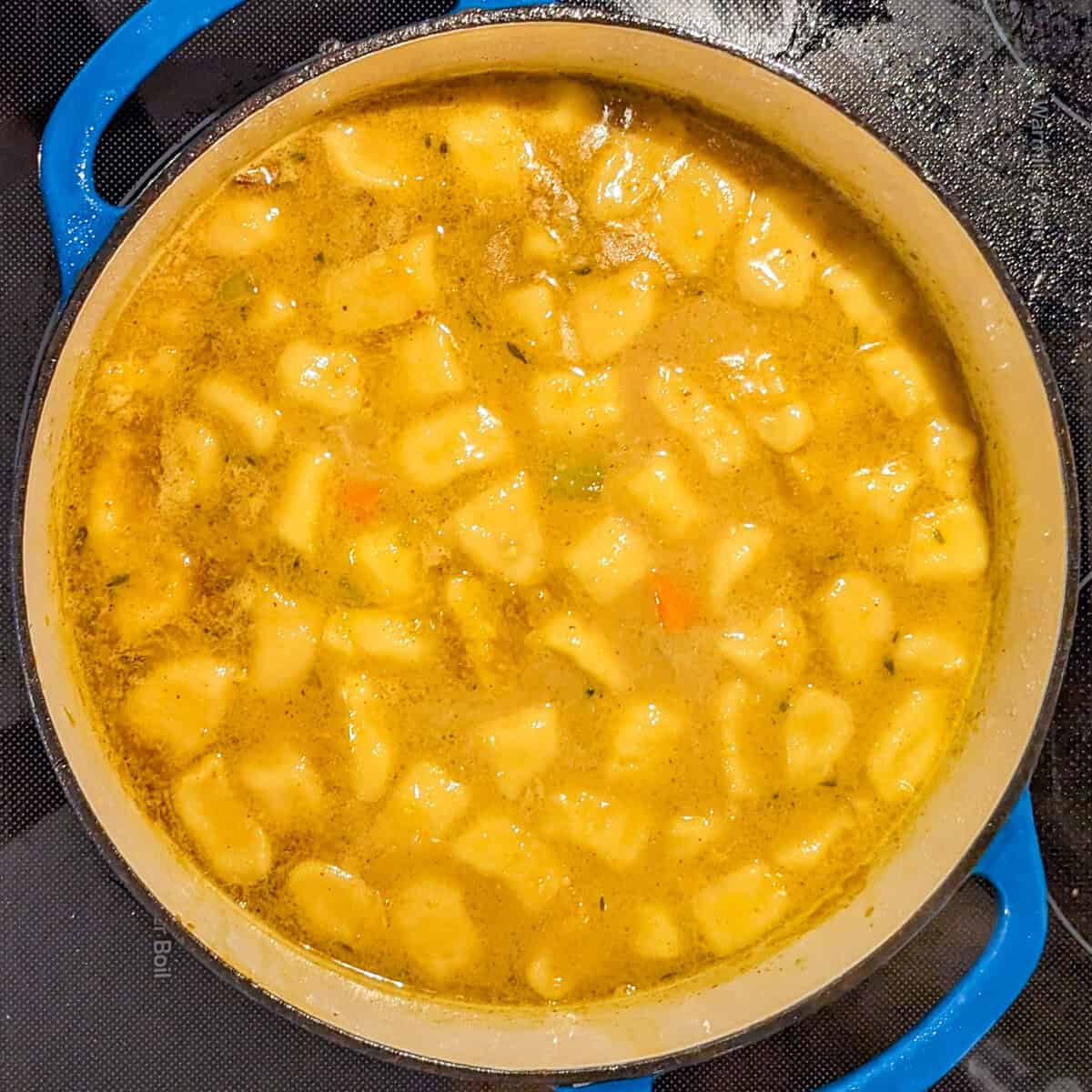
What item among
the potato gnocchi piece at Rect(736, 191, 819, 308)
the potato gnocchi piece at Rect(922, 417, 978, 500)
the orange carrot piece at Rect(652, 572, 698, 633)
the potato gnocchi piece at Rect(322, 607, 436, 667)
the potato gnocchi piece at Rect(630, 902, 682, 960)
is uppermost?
the potato gnocchi piece at Rect(736, 191, 819, 308)

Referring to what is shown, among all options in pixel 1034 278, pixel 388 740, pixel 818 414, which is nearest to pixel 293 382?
pixel 388 740

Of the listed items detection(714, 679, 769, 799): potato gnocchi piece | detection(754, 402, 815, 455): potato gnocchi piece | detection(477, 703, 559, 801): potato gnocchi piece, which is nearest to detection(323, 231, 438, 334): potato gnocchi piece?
detection(754, 402, 815, 455): potato gnocchi piece

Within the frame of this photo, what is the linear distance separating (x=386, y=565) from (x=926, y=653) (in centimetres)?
96

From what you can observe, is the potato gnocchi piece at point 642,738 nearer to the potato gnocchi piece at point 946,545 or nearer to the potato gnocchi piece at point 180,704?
the potato gnocchi piece at point 946,545

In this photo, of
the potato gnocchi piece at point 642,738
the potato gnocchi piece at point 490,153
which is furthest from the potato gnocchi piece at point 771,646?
the potato gnocchi piece at point 490,153

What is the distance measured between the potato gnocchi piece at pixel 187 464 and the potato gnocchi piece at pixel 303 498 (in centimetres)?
12

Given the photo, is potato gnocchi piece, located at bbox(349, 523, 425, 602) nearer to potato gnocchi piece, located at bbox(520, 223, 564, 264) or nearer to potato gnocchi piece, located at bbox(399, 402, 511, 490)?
potato gnocchi piece, located at bbox(399, 402, 511, 490)

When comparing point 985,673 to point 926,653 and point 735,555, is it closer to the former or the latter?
point 926,653

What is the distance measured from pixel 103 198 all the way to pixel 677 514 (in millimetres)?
1143

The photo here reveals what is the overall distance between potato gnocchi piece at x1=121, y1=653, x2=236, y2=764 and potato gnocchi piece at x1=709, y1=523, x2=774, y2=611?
2.76 feet

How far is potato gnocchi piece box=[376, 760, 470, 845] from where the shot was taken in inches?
75.4

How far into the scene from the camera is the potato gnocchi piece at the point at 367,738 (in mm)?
1896

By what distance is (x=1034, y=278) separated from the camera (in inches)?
78.7

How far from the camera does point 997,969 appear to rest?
6.07ft
